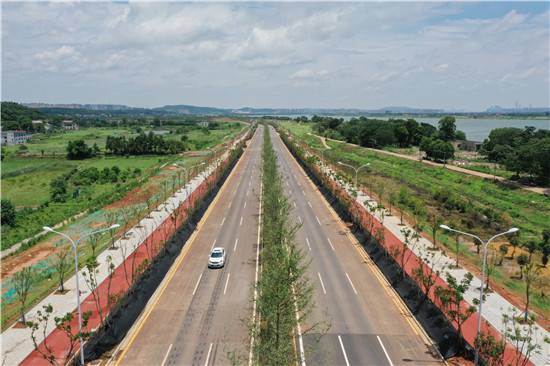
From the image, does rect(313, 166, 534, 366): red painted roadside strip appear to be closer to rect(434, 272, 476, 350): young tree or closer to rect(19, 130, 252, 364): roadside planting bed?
rect(434, 272, 476, 350): young tree

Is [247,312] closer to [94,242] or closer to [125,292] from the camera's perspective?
[125,292]

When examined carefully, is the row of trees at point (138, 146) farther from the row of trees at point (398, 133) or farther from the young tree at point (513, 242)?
the young tree at point (513, 242)

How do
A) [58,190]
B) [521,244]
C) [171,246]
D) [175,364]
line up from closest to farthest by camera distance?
[175,364] → [171,246] → [521,244] → [58,190]

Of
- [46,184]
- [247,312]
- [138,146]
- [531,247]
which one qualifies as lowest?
[247,312]

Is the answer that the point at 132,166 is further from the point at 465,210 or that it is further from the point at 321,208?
the point at 465,210

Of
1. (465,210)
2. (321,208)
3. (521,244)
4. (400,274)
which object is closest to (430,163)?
(465,210)

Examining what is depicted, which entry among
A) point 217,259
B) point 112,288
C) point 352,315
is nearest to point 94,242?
point 112,288

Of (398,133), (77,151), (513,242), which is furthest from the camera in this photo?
(398,133)
